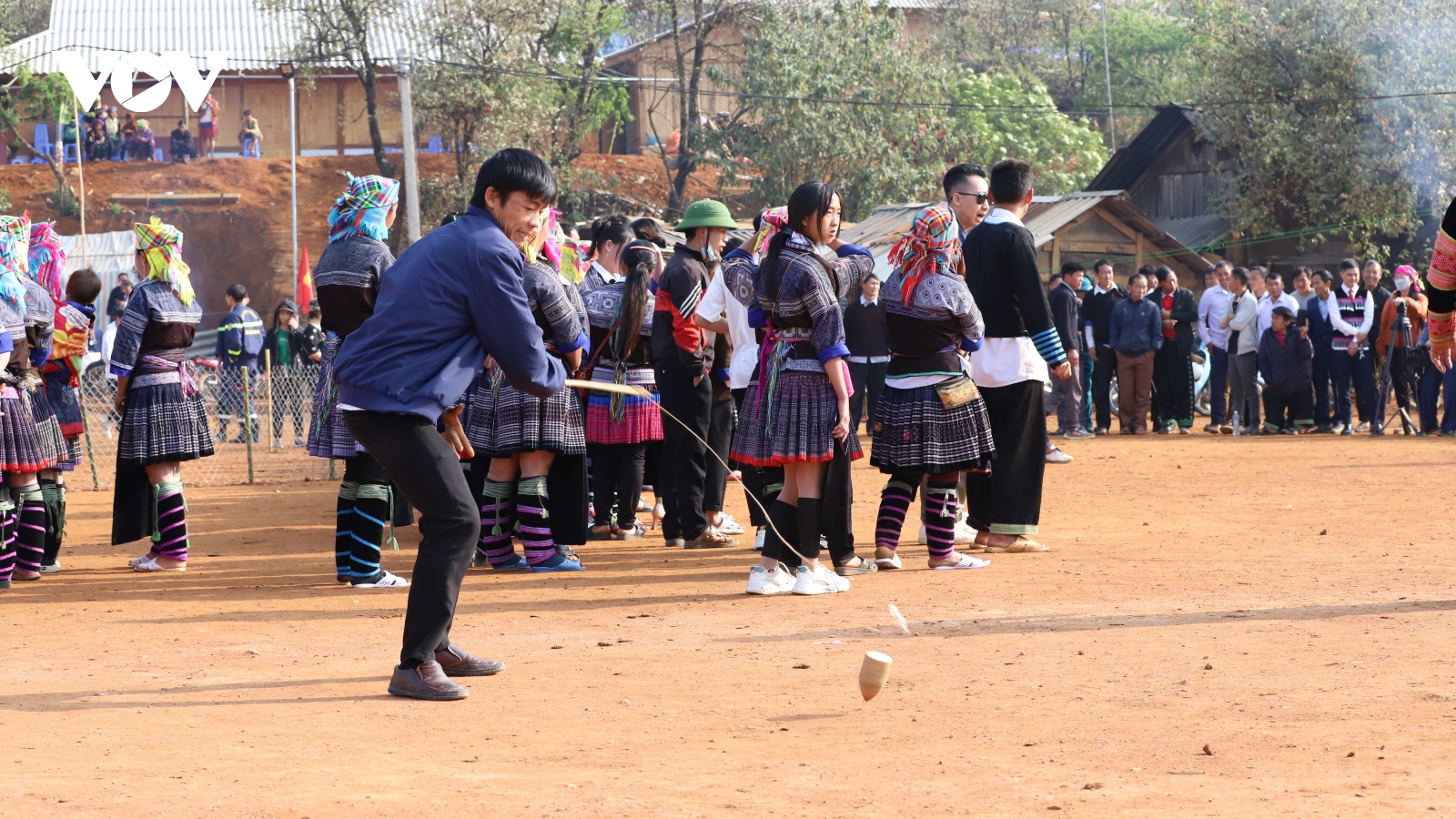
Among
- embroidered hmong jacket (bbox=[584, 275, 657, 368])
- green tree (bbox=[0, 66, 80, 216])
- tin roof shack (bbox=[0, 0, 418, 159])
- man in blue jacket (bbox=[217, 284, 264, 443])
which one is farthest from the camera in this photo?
tin roof shack (bbox=[0, 0, 418, 159])

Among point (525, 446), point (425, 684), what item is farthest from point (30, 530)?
point (425, 684)

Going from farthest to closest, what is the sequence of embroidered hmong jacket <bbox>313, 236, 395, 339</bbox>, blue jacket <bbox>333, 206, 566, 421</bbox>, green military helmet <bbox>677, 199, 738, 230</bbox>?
green military helmet <bbox>677, 199, 738, 230</bbox> < embroidered hmong jacket <bbox>313, 236, 395, 339</bbox> < blue jacket <bbox>333, 206, 566, 421</bbox>

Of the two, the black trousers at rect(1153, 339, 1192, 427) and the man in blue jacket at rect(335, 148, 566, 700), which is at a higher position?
the man in blue jacket at rect(335, 148, 566, 700)

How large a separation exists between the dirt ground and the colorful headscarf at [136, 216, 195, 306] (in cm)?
165

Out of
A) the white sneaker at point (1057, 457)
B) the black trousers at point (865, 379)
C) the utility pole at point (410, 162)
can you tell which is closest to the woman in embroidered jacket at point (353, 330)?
the black trousers at point (865, 379)

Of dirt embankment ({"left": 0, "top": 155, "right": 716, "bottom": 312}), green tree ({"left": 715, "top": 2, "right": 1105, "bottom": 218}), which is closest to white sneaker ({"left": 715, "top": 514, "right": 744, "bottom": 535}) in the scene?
green tree ({"left": 715, "top": 2, "right": 1105, "bottom": 218})

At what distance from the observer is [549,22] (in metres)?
34.5

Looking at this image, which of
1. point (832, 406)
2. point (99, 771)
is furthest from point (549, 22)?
point (99, 771)

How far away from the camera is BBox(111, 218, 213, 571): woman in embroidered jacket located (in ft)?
27.5

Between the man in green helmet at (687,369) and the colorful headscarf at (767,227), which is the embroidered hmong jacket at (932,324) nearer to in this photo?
the colorful headscarf at (767,227)

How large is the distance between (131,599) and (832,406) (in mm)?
3735

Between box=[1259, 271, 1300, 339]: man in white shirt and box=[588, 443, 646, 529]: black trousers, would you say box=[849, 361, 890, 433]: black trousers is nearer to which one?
box=[588, 443, 646, 529]: black trousers

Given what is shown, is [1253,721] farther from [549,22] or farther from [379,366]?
[549,22]

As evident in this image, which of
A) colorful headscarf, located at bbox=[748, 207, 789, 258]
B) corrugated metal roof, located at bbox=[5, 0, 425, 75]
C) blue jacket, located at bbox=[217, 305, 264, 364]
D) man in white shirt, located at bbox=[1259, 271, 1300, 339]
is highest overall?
corrugated metal roof, located at bbox=[5, 0, 425, 75]
